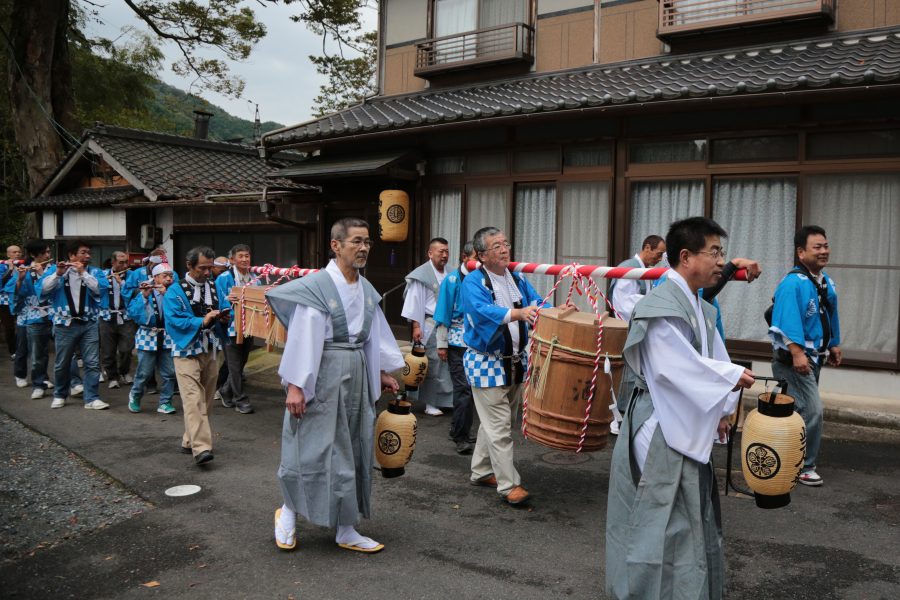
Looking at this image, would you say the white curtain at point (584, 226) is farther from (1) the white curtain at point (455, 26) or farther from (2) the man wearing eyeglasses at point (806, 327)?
(1) the white curtain at point (455, 26)

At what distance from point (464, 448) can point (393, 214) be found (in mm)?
5061

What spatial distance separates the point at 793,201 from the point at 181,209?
505 inches

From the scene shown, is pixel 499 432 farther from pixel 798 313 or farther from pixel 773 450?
pixel 798 313

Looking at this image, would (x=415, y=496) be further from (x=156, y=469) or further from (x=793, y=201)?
(x=793, y=201)

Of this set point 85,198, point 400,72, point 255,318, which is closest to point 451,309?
point 255,318

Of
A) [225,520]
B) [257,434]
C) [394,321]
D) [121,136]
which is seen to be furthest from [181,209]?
[225,520]

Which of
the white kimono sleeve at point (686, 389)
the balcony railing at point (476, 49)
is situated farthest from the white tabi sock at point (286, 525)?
the balcony railing at point (476, 49)

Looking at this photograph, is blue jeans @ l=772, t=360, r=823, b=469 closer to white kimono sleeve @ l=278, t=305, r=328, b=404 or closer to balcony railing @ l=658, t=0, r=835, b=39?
white kimono sleeve @ l=278, t=305, r=328, b=404

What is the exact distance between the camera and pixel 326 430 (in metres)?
4.63

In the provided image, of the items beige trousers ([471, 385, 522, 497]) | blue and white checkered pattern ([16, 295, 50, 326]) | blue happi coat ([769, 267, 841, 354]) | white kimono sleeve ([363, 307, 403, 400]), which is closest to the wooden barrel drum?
beige trousers ([471, 385, 522, 497])

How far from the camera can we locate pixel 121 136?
17.8 m

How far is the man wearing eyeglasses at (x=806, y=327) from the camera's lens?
585 centimetres

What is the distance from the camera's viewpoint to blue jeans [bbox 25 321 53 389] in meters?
10.3

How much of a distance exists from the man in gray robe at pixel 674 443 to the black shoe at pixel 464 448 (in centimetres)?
365
